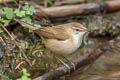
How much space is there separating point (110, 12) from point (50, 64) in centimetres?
338

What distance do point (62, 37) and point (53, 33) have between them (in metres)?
0.21

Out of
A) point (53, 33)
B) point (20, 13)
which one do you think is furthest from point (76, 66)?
point (20, 13)

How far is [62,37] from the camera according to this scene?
535cm

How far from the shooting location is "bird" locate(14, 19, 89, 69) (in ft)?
17.0

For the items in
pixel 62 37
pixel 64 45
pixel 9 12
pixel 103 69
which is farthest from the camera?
pixel 103 69

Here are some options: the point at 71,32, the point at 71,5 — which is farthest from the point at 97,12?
the point at 71,32

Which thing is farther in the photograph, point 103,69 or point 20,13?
point 103,69

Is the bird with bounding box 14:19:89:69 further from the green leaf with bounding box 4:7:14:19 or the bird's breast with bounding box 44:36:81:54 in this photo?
the green leaf with bounding box 4:7:14:19

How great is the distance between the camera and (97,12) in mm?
7910

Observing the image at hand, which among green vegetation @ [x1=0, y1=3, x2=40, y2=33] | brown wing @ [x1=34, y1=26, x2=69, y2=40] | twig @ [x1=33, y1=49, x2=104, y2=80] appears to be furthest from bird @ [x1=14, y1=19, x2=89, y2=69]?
twig @ [x1=33, y1=49, x2=104, y2=80]

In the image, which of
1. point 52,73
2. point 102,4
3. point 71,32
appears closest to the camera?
point 52,73

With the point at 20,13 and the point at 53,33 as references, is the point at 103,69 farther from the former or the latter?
the point at 20,13

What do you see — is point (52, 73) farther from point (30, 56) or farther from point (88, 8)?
point (88, 8)

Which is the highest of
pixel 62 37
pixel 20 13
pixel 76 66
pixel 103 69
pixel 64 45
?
pixel 20 13
